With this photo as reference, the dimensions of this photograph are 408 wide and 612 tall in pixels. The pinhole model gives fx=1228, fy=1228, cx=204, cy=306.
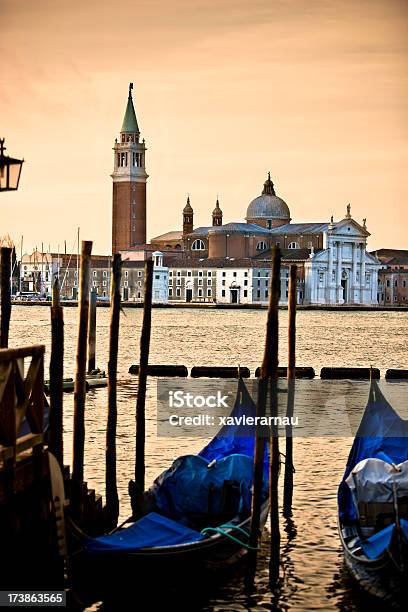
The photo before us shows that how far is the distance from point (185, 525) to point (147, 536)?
613 millimetres

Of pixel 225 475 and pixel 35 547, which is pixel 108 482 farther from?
pixel 35 547

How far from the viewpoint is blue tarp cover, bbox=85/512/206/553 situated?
6984 millimetres

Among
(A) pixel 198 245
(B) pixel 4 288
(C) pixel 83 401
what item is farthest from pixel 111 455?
(A) pixel 198 245

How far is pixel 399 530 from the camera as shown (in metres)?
6.85

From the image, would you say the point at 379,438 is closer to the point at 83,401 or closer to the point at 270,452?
the point at 270,452

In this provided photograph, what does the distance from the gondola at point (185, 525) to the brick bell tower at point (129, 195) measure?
257 ft

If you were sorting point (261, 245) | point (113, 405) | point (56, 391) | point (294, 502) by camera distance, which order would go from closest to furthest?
1. point (56, 391)
2. point (113, 405)
3. point (294, 502)
4. point (261, 245)

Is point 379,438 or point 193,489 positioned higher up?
point 379,438

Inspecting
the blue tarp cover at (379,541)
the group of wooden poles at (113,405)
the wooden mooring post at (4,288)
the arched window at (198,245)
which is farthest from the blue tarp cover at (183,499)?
the arched window at (198,245)

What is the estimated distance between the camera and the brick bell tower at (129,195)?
87.1m

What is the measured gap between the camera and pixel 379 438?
8.77m

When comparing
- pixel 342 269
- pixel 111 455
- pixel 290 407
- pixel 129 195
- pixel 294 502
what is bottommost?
pixel 294 502

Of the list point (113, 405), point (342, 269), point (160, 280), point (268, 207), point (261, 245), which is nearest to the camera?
point (113, 405)

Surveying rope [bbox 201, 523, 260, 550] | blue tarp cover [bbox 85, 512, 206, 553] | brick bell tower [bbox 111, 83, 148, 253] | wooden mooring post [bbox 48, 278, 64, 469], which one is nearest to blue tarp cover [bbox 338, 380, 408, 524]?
rope [bbox 201, 523, 260, 550]
